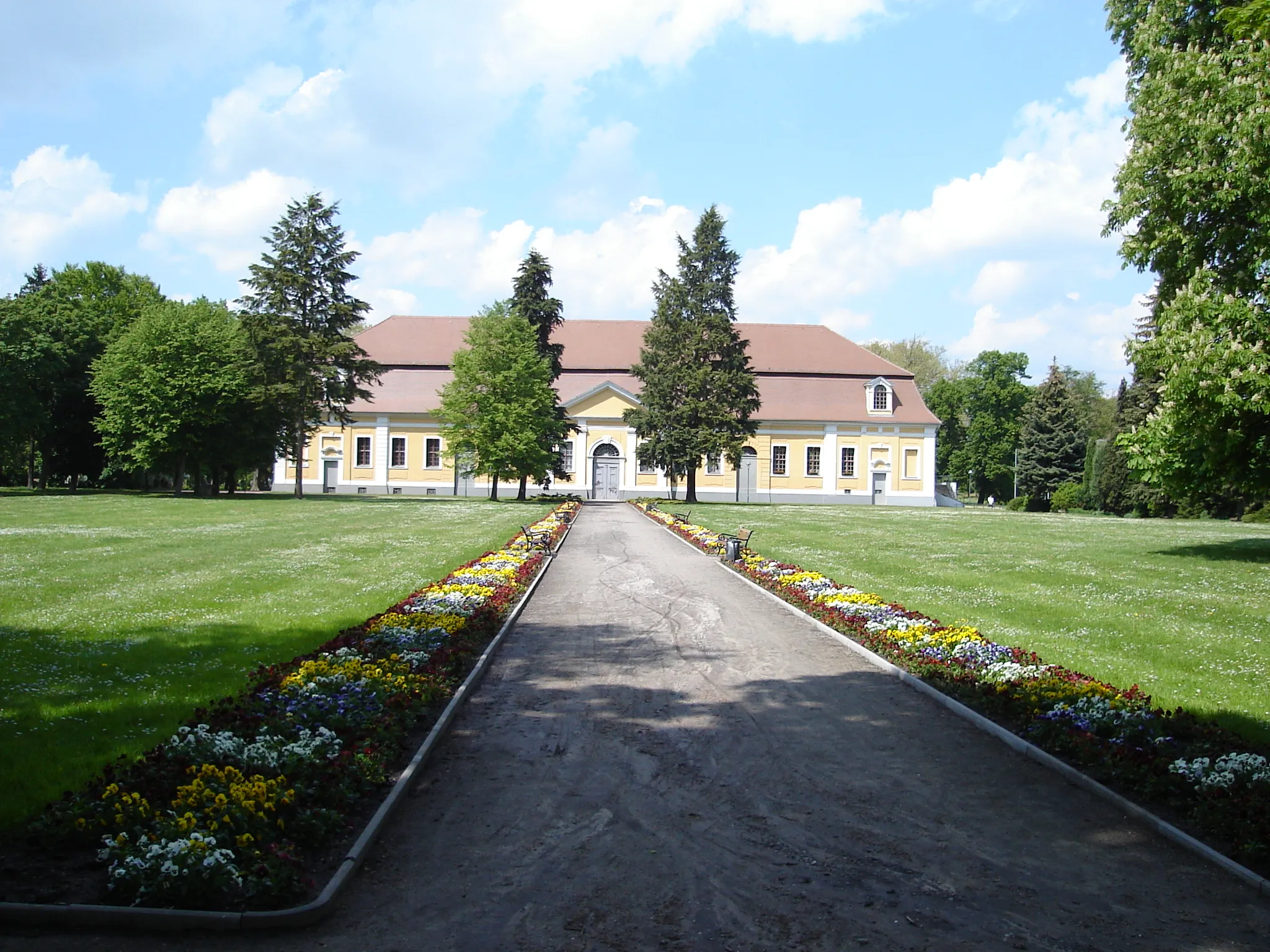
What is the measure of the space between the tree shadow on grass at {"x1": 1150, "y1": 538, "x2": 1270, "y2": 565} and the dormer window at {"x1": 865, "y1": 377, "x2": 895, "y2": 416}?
3494 cm

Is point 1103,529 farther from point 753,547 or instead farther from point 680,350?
point 680,350

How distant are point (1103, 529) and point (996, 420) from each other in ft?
181

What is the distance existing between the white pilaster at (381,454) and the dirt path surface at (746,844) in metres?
54.6

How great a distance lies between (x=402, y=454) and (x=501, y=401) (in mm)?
16312

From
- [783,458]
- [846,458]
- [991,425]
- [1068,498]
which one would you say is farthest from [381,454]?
[991,425]

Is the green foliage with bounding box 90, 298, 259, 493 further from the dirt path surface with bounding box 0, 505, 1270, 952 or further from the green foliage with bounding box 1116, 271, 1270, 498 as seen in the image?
the dirt path surface with bounding box 0, 505, 1270, 952

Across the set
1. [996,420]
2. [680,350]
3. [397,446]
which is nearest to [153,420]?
[397,446]

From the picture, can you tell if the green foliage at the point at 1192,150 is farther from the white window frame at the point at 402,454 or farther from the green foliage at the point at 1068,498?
the white window frame at the point at 402,454

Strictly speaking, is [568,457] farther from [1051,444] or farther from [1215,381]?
[1215,381]

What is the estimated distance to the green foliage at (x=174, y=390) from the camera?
46.3 m

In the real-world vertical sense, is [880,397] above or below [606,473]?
above

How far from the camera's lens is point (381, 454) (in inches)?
2452

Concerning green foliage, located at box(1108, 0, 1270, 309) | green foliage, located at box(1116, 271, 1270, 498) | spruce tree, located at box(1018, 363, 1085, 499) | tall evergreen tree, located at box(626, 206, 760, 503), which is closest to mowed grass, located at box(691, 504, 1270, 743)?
green foliage, located at box(1116, 271, 1270, 498)

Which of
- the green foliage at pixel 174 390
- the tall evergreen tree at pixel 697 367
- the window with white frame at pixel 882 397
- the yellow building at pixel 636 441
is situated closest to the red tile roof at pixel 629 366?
the yellow building at pixel 636 441
